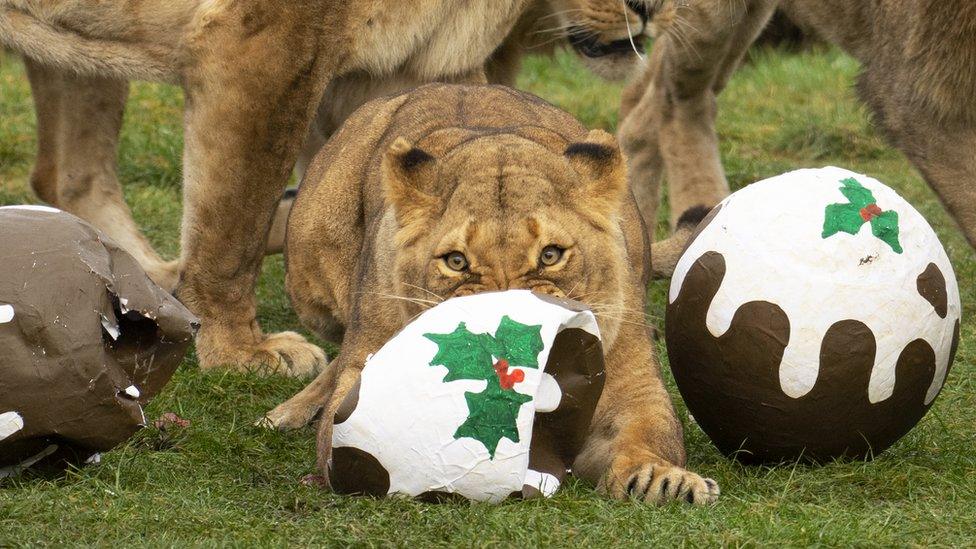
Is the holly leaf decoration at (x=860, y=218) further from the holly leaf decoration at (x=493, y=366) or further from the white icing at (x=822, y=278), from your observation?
the holly leaf decoration at (x=493, y=366)

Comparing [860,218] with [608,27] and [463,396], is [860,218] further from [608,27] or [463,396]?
[608,27]

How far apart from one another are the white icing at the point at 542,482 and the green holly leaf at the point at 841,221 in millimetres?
798

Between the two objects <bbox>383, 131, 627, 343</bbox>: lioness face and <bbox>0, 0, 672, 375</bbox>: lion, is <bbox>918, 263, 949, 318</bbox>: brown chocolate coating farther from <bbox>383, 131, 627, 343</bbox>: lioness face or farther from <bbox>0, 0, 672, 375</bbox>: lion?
<bbox>0, 0, 672, 375</bbox>: lion

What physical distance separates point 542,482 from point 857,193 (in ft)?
3.16

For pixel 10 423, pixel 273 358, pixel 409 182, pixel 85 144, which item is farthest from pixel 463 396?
pixel 85 144

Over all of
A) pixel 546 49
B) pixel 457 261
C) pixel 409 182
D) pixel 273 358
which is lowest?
pixel 273 358

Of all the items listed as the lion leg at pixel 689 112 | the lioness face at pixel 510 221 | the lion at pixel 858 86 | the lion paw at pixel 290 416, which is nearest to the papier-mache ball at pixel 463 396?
the lioness face at pixel 510 221

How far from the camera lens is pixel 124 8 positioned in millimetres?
4941

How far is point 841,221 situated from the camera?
3.34m

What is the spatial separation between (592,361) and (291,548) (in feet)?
2.40

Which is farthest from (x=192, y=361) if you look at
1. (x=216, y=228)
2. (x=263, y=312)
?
(x=263, y=312)

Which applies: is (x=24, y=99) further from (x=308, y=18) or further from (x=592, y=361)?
(x=592, y=361)

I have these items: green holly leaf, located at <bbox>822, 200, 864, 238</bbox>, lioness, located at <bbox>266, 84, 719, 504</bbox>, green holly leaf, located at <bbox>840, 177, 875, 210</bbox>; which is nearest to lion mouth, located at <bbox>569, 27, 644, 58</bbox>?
lioness, located at <bbox>266, 84, 719, 504</bbox>

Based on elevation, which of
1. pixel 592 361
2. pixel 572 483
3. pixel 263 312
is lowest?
pixel 263 312
